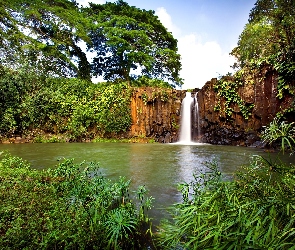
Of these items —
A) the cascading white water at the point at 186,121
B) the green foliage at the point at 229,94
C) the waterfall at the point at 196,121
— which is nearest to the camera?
the green foliage at the point at 229,94

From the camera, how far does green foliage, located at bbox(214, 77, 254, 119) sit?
1342 centimetres

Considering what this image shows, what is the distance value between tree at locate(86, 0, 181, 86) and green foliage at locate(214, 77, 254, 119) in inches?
282

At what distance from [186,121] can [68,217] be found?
47.5ft

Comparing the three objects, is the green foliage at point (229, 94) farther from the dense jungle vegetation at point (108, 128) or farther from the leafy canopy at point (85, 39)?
the leafy canopy at point (85, 39)

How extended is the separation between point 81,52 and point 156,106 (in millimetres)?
9751

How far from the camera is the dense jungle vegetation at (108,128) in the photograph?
1852mm

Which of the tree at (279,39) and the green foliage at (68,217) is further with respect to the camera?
the tree at (279,39)

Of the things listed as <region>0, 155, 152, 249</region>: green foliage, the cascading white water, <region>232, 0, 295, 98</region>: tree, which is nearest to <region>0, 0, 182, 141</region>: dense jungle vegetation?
the cascading white water

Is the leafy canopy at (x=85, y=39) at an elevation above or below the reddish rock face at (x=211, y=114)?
above

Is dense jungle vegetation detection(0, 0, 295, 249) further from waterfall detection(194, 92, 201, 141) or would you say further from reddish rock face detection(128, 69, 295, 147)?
waterfall detection(194, 92, 201, 141)

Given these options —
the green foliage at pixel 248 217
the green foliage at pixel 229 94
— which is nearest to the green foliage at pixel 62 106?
the green foliage at pixel 229 94

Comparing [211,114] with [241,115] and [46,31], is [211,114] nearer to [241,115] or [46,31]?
[241,115]

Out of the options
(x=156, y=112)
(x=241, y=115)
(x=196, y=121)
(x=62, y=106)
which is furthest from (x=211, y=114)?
(x=62, y=106)

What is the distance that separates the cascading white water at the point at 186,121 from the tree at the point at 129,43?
5.00 metres
